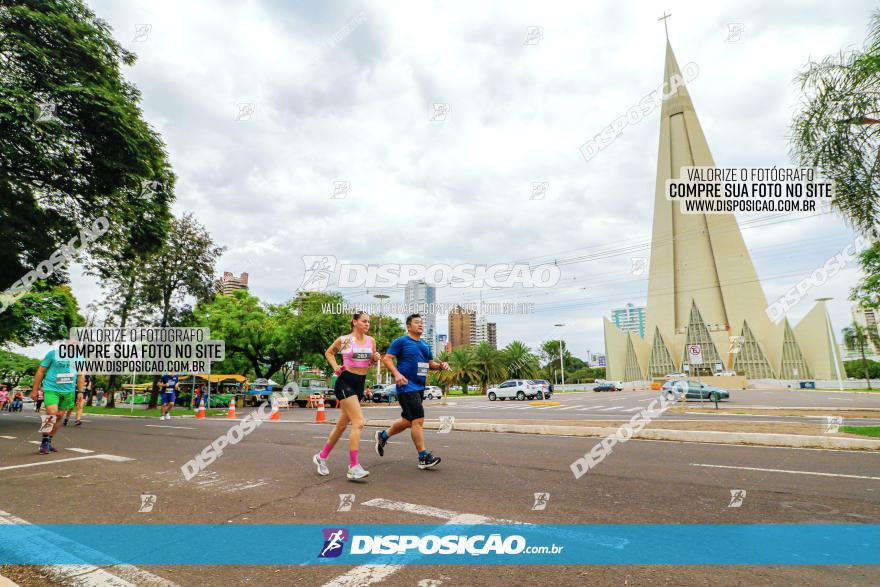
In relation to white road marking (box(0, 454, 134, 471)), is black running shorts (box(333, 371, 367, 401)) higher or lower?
higher

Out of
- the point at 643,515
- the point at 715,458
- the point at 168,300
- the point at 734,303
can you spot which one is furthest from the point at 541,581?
the point at 734,303

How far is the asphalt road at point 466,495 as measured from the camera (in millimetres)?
2615

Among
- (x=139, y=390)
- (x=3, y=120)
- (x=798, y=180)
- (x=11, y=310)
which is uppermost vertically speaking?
(x=3, y=120)

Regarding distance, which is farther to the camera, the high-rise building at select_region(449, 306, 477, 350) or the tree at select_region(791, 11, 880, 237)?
the high-rise building at select_region(449, 306, 477, 350)

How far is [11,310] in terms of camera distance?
19281 mm

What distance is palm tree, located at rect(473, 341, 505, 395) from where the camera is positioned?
53375 millimetres

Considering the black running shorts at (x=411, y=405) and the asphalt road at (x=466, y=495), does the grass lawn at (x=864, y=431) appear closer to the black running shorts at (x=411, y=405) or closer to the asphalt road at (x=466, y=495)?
the asphalt road at (x=466, y=495)

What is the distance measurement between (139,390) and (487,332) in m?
105

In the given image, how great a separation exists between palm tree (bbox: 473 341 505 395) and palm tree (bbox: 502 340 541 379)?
1.77 metres

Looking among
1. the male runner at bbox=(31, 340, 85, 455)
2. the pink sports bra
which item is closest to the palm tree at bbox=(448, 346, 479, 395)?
the male runner at bbox=(31, 340, 85, 455)

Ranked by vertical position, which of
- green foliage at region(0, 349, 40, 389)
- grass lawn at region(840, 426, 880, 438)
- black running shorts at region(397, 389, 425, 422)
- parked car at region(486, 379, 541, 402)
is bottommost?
parked car at region(486, 379, 541, 402)

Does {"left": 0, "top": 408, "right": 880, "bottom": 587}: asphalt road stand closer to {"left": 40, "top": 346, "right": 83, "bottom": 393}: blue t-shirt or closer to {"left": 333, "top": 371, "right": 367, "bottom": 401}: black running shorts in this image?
{"left": 333, "top": 371, "right": 367, "bottom": 401}: black running shorts

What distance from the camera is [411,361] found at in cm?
574

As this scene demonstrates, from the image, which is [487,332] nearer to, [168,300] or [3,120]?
[168,300]
